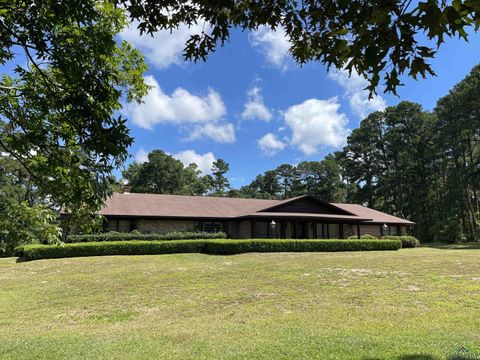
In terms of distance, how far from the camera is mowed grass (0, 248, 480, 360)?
20.0ft

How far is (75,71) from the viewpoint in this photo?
146 inches

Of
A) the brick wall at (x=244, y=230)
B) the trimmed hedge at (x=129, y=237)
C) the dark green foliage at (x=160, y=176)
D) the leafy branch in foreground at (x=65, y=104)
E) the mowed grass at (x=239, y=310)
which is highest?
the dark green foliage at (x=160, y=176)

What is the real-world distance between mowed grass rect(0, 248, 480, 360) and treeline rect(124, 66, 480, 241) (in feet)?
110

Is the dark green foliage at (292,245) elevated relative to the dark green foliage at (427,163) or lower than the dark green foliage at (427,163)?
lower

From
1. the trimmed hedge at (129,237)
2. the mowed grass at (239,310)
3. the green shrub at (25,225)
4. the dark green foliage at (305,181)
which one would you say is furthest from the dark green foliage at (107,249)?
the dark green foliage at (305,181)

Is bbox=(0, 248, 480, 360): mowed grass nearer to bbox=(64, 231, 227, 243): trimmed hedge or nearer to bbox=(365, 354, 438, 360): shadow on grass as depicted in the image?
bbox=(365, 354, 438, 360): shadow on grass

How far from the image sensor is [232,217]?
29828 millimetres

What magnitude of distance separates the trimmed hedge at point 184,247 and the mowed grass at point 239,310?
6.80 ft

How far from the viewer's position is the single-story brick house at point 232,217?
27578 millimetres

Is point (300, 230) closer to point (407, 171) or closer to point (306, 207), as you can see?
point (306, 207)

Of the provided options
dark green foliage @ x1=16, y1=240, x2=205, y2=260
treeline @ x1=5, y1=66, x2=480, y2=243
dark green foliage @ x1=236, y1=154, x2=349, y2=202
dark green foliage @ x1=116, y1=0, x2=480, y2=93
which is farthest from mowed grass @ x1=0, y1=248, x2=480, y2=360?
dark green foliage @ x1=236, y1=154, x2=349, y2=202

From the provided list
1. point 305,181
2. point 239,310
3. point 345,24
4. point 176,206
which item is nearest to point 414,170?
point 305,181

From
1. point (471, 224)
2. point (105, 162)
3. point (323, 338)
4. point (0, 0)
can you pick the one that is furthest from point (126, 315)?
point (471, 224)

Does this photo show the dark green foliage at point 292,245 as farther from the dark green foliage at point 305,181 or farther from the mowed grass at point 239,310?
the dark green foliage at point 305,181
